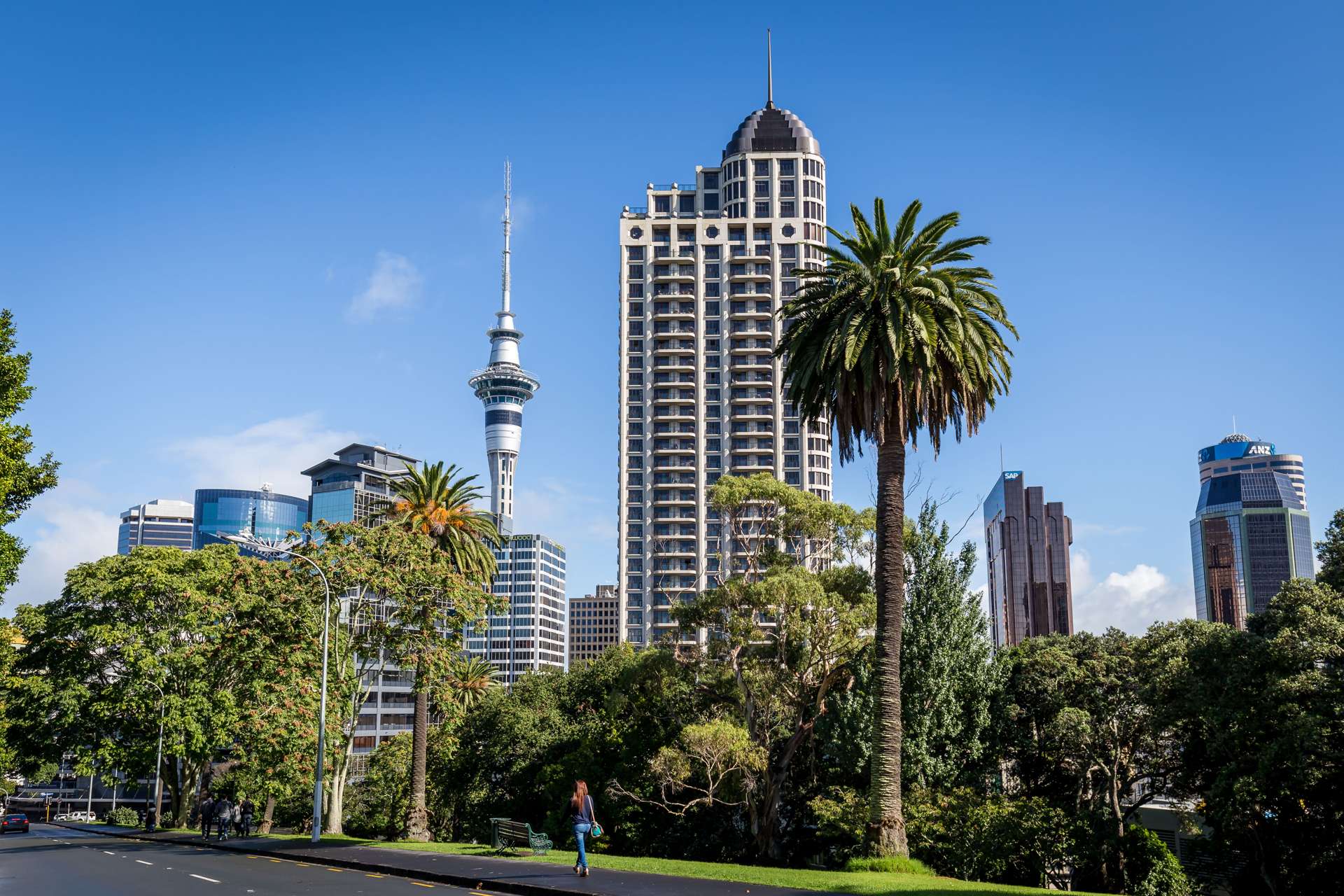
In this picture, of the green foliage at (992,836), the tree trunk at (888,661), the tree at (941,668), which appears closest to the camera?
the tree trunk at (888,661)

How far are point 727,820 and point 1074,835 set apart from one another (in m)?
16.1

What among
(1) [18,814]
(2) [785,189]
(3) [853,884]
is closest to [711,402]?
(2) [785,189]

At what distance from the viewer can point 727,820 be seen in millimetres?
45781

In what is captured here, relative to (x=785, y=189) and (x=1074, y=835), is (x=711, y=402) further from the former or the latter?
(x=1074, y=835)

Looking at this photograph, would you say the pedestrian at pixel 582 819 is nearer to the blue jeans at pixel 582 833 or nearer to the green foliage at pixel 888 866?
the blue jeans at pixel 582 833

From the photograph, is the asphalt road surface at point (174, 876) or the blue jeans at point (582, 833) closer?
the blue jeans at point (582, 833)

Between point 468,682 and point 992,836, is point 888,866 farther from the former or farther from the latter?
point 468,682

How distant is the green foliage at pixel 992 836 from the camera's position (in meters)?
32.4

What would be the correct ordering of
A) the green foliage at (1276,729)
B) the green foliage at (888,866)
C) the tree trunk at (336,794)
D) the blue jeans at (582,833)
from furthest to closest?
the tree trunk at (336,794), the green foliage at (888,866), the green foliage at (1276,729), the blue jeans at (582,833)

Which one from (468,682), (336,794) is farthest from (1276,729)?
(468,682)

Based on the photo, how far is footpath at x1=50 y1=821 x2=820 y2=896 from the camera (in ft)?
67.0

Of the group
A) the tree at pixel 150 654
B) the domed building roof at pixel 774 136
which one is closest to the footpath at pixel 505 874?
the tree at pixel 150 654

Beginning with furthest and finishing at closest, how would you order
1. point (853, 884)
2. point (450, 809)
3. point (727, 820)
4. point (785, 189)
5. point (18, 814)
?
point (785, 189) < point (450, 809) < point (18, 814) < point (727, 820) < point (853, 884)

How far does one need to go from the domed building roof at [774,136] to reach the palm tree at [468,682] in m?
93.1
